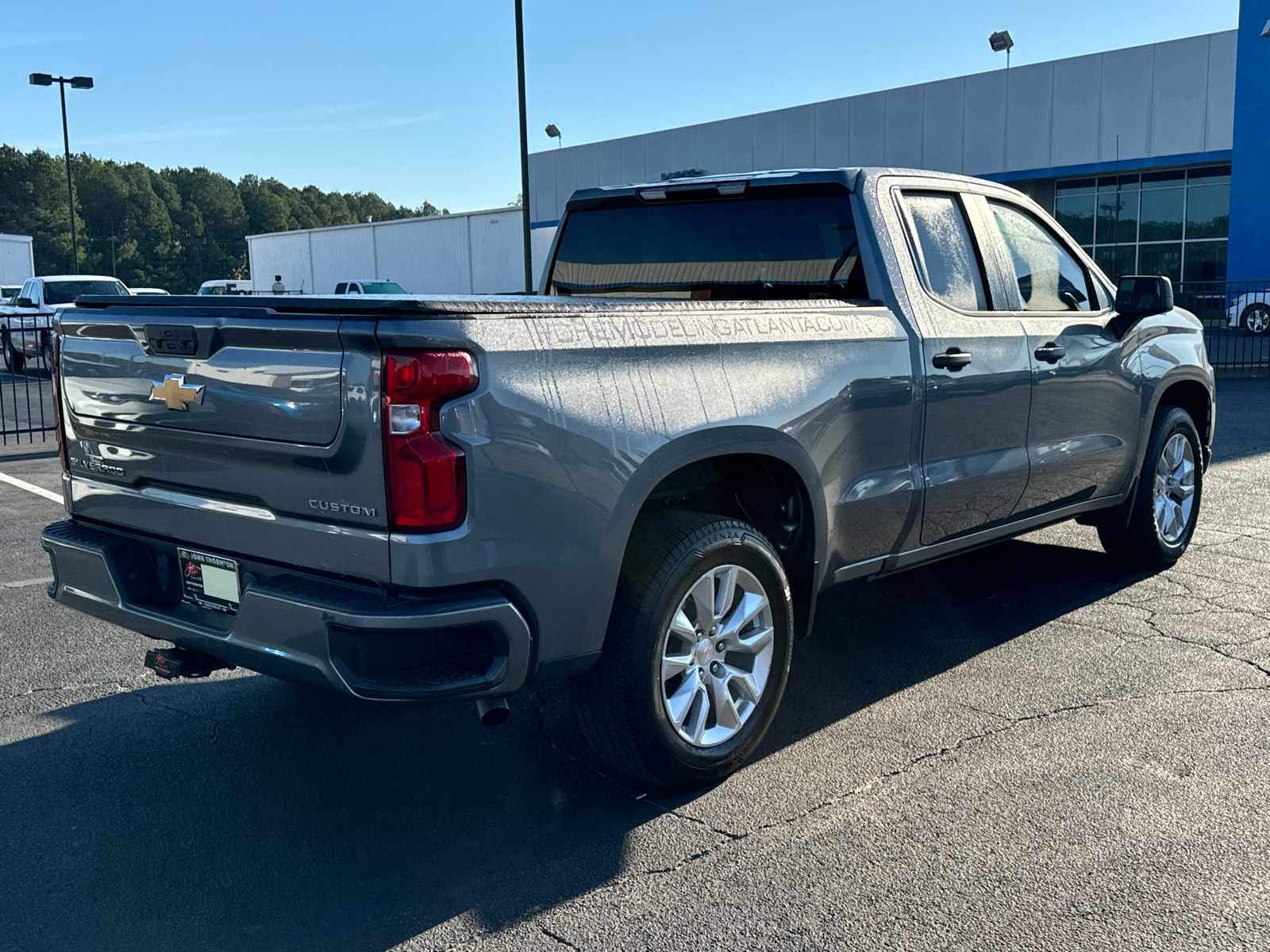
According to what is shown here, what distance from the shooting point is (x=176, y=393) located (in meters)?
3.41

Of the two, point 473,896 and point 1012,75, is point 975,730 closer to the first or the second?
point 473,896

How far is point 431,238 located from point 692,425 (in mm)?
47826

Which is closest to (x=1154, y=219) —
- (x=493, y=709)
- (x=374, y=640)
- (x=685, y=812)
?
(x=685, y=812)

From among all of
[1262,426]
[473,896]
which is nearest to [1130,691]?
[473,896]

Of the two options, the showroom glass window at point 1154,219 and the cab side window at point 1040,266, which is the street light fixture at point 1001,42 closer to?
the showroom glass window at point 1154,219

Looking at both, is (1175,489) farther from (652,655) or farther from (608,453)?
(608,453)

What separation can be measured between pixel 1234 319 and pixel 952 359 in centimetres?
2609

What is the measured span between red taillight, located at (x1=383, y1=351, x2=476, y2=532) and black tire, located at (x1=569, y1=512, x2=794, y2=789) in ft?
2.41

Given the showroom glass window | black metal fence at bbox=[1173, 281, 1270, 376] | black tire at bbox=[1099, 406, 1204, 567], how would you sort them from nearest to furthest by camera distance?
black tire at bbox=[1099, 406, 1204, 567]
black metal fence at bbox=[1173, 281, 1270, 376]
the showroom glass window

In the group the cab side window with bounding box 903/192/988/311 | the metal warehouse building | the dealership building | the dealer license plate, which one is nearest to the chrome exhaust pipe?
the dealer license plate

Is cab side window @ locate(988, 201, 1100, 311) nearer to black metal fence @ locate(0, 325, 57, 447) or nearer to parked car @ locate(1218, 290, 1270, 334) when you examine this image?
black metal fence @ locate(0, 325, 57, 447)

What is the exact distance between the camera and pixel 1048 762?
389 cm

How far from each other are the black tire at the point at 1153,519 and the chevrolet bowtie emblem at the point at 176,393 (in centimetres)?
467

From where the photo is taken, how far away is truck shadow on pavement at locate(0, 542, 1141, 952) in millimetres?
2992
